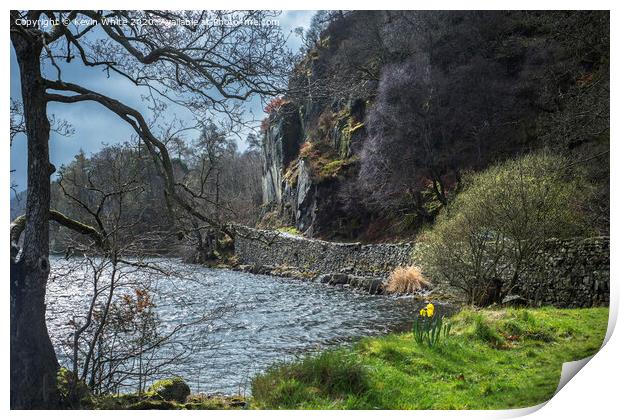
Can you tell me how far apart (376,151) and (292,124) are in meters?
4.91

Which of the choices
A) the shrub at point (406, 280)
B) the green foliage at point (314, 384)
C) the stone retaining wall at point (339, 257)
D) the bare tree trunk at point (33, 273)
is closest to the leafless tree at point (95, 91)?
the bare tree trunk at point (33, 273)

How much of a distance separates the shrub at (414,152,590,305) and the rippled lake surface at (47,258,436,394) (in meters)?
1.03

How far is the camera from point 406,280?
10320 mm

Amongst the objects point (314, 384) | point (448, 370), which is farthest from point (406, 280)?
point (314, 384)

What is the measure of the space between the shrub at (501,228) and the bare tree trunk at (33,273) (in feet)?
21.1

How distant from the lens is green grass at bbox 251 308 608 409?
4.11m

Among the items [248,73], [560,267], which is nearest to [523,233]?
[560,267]

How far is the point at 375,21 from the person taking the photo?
5918 mm

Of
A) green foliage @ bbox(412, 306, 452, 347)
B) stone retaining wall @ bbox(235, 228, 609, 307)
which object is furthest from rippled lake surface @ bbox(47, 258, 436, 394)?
green foliage @ bbox(412, 306, 452, 347)

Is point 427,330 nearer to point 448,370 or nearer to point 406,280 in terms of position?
point 448,370

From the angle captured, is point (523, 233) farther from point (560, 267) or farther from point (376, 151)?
point (376, 151)

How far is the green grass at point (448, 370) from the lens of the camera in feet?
13.5

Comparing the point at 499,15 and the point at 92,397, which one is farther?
the point at 499,15

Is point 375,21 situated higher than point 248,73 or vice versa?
point 375,21
